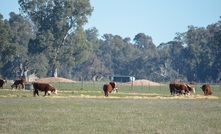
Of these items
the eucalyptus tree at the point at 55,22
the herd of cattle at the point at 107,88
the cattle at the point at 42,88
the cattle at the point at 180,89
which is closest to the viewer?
the cattle at the point at 42,88

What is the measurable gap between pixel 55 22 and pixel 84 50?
26.3ft

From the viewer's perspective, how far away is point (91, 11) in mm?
91750

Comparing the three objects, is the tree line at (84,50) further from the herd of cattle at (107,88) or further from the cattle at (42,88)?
the cattle at (42,88)

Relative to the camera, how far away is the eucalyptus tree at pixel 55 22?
3570 inches

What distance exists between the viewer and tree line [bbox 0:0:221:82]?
3593 inches

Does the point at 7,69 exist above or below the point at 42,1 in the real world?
below

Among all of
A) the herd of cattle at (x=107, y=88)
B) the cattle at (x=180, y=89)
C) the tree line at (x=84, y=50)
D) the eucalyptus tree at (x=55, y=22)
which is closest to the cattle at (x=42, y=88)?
the herd of cattle at (x=107, y=88)

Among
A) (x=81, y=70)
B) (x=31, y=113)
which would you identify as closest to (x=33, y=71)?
(x=81, y=70)

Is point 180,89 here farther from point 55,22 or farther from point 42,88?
point 55,22

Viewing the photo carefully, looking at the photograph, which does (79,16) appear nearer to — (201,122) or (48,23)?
(48,23)

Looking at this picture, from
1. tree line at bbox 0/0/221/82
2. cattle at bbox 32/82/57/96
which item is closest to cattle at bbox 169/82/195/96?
cattle at bbox 32/82/57/96

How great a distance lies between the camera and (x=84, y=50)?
3691 inches

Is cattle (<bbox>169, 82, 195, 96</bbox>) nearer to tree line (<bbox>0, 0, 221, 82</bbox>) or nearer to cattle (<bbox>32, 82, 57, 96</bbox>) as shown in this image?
cattle (<bbox>32, 82, 57, 96</bbox>)

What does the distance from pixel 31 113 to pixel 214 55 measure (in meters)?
96.4
